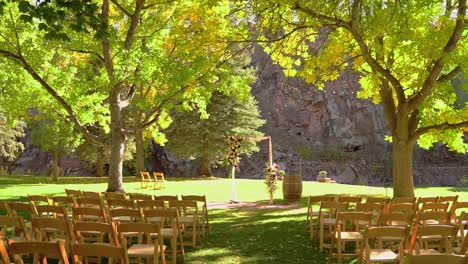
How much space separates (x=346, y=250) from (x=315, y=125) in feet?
143

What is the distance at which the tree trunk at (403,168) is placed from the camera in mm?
14898

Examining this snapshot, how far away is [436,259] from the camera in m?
3.68

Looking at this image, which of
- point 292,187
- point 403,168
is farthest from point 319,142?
point 403,168

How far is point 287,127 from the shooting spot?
51.8 metres

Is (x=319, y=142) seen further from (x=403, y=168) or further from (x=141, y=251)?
(x=141, y=251)

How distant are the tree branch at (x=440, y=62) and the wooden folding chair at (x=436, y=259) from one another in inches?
375

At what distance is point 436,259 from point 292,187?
43.5 ft

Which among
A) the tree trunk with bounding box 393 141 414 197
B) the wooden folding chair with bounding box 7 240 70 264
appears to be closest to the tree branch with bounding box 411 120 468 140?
the tree trunk with bounding box 393 141 414 197

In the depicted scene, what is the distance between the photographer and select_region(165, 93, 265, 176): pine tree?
1293 inches

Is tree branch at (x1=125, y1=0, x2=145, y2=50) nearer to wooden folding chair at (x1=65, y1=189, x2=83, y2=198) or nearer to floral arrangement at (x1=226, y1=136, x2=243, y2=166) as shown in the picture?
floral arrangement at (x1=226, y1=136, x2=243, y2=166)

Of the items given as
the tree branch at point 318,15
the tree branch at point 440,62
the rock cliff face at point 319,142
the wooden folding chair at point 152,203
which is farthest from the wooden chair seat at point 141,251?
the rock cliff face at point 319,142

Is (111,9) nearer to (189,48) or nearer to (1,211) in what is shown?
(189,48)

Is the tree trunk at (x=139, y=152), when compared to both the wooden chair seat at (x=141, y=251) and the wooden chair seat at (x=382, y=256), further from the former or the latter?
the wooden chair seat at (x=382, y=256)

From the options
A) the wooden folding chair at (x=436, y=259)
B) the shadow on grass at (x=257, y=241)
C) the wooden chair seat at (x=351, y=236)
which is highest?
the wooden folding chair at (x=436, y=259)
